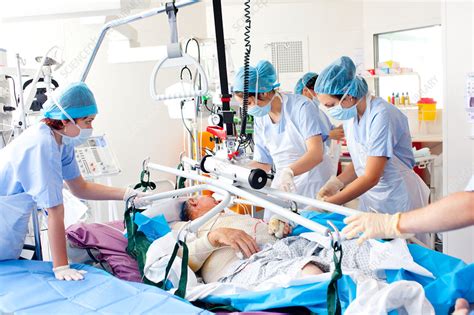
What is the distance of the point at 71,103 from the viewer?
6.35ft

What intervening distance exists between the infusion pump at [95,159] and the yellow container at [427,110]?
3.55 m

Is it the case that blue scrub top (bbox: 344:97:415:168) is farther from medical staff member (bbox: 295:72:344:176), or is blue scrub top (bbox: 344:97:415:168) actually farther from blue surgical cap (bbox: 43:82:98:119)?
blue surgical cap (bbox: 43:82:98:119)

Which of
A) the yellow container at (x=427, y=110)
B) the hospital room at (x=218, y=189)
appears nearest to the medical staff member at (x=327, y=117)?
the hospital room at (x=218, y=189)

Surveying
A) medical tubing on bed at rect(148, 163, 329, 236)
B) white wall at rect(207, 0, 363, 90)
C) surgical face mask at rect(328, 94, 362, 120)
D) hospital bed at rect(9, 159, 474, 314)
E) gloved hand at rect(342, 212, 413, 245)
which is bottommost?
hospital bed at rect(9, 159, 474, 314)

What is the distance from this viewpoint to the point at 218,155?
2.00m

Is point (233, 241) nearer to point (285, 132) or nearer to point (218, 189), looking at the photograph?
point (218, 189)

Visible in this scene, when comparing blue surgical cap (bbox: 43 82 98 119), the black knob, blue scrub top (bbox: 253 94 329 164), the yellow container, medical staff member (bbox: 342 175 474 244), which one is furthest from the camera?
the yellow container

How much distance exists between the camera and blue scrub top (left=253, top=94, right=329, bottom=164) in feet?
8.79

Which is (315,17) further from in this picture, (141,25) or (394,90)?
(141,25)

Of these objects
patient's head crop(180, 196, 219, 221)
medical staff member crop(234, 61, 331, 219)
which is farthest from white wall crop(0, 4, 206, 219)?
patient's head crop(180, 196, 219, 221)

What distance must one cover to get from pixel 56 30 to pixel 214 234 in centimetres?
266

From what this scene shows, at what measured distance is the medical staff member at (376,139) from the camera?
236cm

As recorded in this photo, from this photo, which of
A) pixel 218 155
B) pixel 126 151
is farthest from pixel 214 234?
pixel 126 151

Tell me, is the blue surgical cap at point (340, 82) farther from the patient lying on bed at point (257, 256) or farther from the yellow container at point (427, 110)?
the yellow container at point (427, 110)
